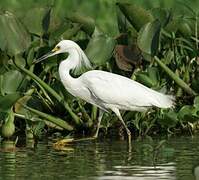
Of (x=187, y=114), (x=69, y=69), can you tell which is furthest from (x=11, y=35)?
(x=187, y=114)

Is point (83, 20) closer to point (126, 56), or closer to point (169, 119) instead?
point (126, 56)

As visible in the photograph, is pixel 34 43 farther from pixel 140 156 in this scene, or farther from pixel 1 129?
pixel 140 156

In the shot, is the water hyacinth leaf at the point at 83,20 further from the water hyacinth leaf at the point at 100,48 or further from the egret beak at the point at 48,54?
the egret beak at the point at 48,54

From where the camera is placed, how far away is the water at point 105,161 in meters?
8.23

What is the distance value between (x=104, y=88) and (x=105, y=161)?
1898 mm

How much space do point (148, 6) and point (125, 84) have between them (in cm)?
436

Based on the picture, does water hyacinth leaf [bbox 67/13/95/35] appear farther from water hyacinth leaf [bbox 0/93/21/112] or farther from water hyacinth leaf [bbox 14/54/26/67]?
water hyacinth leaf [bbox 0/93/21/112]

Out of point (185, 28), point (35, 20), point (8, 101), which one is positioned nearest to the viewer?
point (8, 101)

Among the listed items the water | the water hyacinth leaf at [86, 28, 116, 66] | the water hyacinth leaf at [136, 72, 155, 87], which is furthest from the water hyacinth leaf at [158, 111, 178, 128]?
the water hyacinth leaf at [86, 28, 116, 66]

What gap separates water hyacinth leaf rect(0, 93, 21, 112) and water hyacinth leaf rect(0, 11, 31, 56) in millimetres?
900

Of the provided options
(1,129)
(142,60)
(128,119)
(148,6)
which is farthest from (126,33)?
(148,6)

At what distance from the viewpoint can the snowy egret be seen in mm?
10805

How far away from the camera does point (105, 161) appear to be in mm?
9148

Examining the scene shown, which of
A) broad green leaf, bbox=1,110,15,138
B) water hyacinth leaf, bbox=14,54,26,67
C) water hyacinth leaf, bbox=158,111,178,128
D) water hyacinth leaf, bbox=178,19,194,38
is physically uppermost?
water hyacinth leaf, bbox=178,19,194,38
